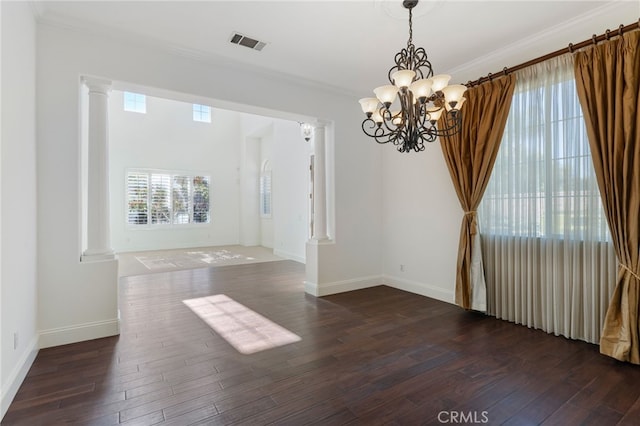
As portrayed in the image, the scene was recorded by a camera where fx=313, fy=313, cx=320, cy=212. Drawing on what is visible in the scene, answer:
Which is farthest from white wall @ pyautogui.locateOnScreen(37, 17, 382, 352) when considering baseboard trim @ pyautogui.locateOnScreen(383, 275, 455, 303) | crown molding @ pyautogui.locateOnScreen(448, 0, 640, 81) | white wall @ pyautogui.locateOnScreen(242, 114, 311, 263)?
A: white wall @ pyautogui.locateOnScreen(242, 114, 311, 263)

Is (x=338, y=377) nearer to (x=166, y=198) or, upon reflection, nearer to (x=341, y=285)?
(x=341, y=285)

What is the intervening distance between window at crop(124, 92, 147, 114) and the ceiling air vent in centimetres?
803

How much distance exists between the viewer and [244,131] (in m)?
10.9

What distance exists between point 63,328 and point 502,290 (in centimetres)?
462

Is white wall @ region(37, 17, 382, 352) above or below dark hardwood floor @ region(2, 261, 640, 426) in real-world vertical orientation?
above

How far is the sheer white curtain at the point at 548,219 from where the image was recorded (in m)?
2.91

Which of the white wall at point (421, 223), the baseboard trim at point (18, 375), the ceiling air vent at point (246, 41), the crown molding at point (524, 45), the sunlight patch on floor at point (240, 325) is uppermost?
the ceiling air vent at point (246, 41)

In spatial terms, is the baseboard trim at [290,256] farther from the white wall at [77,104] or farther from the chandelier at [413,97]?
the chandelier at [413,97]

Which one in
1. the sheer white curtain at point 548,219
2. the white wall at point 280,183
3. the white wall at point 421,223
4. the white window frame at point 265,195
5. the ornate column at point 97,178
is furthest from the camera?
the white window frame at point 265,195

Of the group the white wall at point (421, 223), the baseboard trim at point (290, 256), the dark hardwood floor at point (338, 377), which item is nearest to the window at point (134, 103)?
the baseboard trim at point (290, 256)

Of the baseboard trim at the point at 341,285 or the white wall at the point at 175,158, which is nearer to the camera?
the baseboard trim at the point at 341,285

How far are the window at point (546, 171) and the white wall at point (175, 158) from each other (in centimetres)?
910

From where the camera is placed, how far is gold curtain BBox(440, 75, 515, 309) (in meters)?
3.49

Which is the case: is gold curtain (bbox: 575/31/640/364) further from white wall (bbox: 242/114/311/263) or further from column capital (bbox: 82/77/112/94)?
white wall (bbox: 242/114/311/263)
